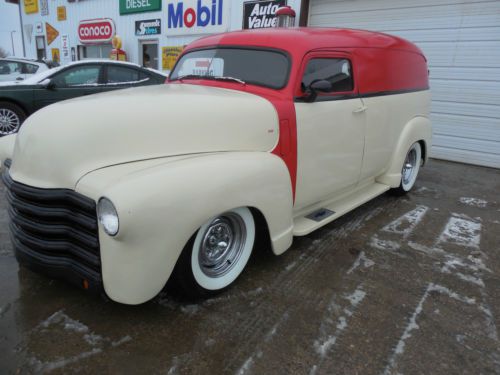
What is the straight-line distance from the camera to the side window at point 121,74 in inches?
287

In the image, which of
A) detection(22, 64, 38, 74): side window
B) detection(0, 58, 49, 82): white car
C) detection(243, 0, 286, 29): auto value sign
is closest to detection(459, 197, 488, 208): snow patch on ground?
detection(243, 0, 286, 29): auto value sign

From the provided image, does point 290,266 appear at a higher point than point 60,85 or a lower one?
lower

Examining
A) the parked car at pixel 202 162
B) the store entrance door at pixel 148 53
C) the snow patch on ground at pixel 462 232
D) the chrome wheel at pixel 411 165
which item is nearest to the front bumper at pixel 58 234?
the parked car at pixel 202 162

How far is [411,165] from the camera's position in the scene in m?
5.25

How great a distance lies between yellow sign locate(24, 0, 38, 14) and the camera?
16.2 m

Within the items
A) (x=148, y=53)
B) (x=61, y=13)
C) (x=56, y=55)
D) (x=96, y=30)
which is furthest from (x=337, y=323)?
(x=56, y=55)

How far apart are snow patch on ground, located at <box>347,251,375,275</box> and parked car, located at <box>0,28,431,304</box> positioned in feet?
1.43

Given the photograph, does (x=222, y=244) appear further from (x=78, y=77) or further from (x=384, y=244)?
(x=78, y=77)

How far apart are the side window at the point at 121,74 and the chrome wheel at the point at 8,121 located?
1.77m

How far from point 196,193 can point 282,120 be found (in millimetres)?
1066

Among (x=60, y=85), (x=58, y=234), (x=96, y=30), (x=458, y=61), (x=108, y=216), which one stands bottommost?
(x=58, y=234)

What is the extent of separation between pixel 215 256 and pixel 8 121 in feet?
19.2

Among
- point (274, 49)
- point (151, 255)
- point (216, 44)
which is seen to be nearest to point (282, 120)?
point (274, 49)

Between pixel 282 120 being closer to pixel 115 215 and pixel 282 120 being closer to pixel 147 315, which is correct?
pixel 115 215
